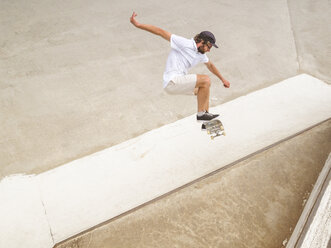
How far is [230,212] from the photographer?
2.63 meters

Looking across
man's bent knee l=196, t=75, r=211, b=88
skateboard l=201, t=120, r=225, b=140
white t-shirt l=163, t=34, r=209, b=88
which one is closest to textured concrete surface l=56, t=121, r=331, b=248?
skateboard l=201, t=120, r=225, b=140

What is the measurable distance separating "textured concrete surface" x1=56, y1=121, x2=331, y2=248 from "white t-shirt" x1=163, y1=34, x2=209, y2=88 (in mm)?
1526

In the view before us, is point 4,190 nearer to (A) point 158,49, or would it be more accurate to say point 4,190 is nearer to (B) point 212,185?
(B) point 212,185

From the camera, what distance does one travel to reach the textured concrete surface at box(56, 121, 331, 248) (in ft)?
7.88

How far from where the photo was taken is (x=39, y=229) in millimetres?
2490

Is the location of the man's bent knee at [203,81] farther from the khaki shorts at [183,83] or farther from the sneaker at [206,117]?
the sneaker at [206,117]

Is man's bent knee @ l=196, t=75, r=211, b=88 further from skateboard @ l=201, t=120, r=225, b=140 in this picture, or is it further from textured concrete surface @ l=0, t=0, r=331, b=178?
textured concrete surface @ l=0, t=0, r=331, b=178

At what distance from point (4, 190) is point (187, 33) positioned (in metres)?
4.97

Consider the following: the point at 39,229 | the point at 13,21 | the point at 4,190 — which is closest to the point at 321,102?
the point at 39,229

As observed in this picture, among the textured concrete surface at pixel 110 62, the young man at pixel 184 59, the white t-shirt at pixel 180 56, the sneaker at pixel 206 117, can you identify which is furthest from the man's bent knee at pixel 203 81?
the textured concrete surface at pixel 110 62

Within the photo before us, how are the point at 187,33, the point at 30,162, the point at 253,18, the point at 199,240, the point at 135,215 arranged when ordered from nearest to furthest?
the point at 199,240, the point at 135,215, the point at 30,162, the point at 187,33, the point at 253,18

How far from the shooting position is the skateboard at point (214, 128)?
3.55 metres

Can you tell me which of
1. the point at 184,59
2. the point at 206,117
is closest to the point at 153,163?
the point at 206,117

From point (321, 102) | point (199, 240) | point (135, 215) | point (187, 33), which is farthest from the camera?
point (187, 33)
